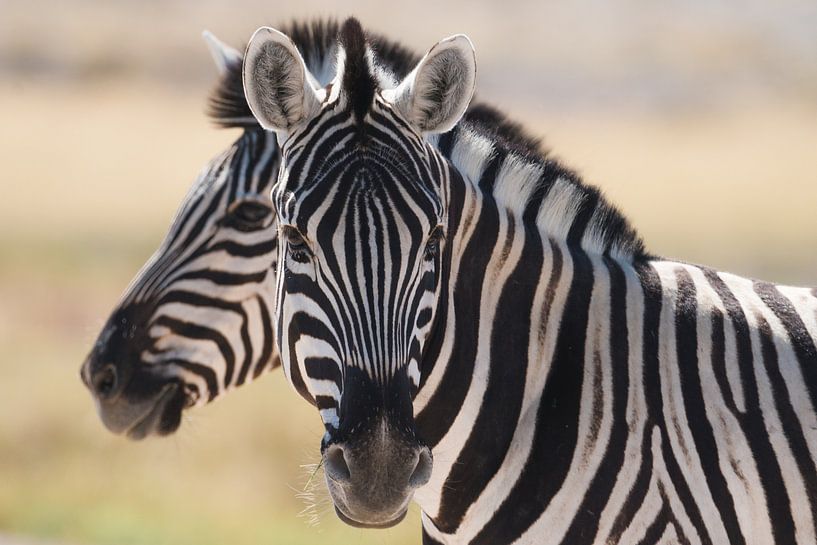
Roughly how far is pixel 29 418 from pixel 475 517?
9723mm

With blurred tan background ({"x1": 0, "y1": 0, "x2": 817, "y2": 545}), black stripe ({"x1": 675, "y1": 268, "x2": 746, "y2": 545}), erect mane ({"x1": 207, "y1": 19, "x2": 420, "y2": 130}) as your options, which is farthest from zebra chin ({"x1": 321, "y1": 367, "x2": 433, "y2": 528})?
erect mane ({"x1": 207, "y1": 19, "x2": 420, "y2": 130})

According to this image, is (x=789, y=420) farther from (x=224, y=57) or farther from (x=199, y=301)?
(x=224, y=57)

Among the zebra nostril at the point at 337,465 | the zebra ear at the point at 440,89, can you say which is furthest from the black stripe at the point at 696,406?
the zebra nostril at the point at 337,465

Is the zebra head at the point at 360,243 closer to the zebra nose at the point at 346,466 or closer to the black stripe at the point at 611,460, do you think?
the zebra nose at the point at 346,466

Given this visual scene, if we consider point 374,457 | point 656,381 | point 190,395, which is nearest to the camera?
point 374,457

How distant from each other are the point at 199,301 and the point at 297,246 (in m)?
2.30

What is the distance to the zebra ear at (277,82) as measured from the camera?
3.47 meters

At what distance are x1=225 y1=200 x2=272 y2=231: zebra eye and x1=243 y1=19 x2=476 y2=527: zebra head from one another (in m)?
1.96

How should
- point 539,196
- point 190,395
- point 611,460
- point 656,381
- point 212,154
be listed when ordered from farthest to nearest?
point 212,154 → point 190,395 → point 539,196 → point 656,381 → point 611,460

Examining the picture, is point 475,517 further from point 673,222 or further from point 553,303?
point 673,222

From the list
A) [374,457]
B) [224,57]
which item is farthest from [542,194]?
[224,57]

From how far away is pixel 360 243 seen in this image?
131 inches

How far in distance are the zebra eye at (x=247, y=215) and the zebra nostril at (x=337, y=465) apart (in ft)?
8.57

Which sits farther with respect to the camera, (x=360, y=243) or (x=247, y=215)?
(x=247, y=215)
